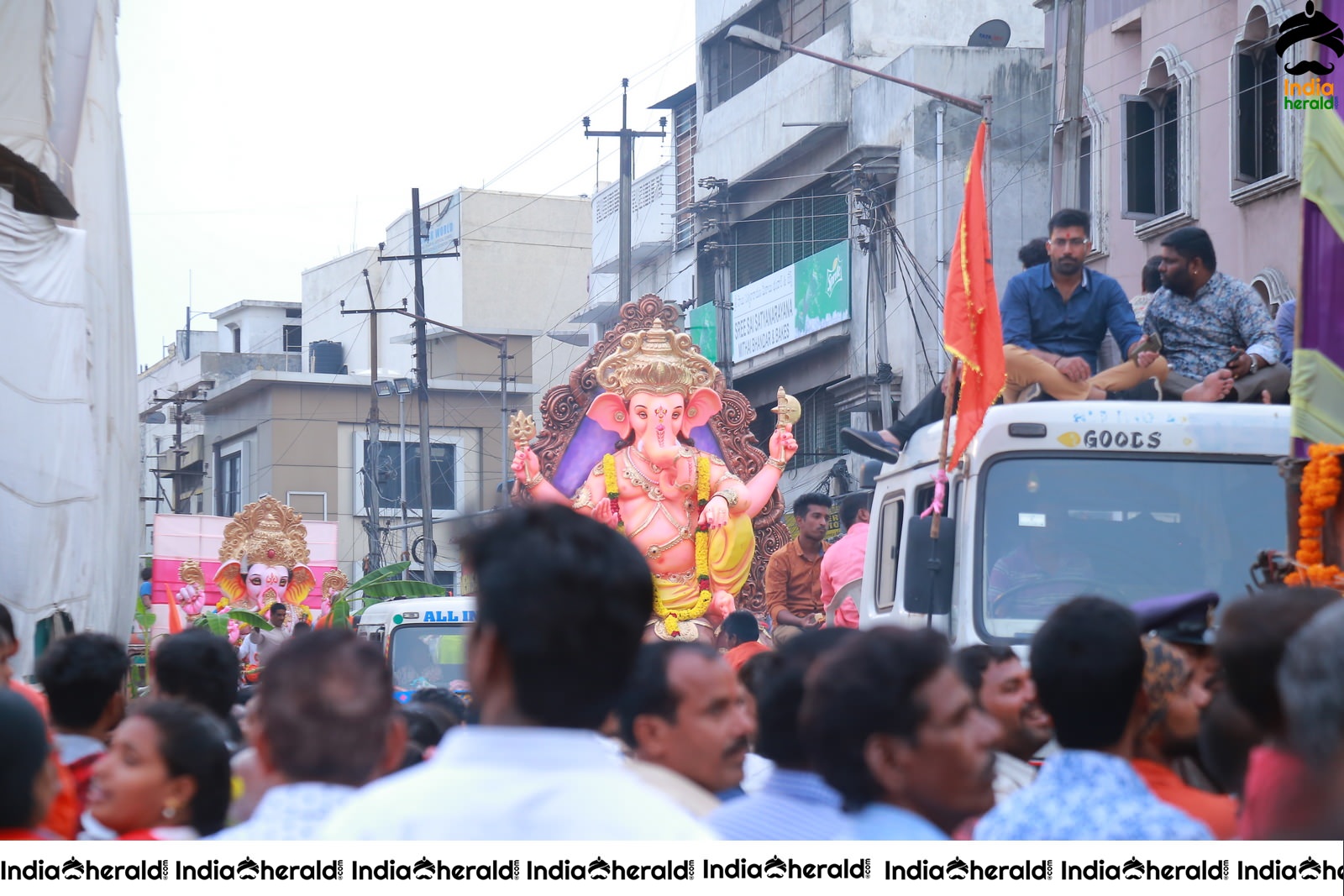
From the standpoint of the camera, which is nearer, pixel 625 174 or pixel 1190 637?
pixel 1190 637

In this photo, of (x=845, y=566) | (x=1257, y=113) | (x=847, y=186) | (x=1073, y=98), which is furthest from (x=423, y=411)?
(x=845, y=566)

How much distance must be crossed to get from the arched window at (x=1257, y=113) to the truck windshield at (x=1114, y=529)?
10.4 meters

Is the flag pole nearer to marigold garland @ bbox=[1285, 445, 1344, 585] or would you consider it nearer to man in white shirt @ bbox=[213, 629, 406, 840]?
marigold garland @ bbox=[1285, 445, 1344, 585]

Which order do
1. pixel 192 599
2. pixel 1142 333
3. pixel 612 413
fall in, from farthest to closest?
pixel 192 599
pixel 612 413
pixel 1142 333

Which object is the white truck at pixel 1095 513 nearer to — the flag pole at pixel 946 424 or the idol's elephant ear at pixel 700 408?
the flag pole at pixel 946 424

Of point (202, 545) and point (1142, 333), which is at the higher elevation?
point (1142, 333)

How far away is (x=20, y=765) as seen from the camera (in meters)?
3.12

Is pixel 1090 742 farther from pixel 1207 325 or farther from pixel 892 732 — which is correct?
pixel 1207 325

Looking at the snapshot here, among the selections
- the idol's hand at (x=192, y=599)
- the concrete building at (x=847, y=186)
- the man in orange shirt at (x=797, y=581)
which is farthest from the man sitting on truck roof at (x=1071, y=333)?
the idol's hand at (x=192, y=599)

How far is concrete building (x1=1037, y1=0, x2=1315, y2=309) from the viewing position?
16.4 metres

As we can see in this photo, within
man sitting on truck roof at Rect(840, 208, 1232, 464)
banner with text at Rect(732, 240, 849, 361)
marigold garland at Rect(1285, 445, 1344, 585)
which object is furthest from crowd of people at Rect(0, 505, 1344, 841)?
banner with text at Rect(732, 240, 849, 361)

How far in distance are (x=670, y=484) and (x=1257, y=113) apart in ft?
26.2

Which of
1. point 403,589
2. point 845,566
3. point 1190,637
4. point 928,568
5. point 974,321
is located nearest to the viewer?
point 1190,637

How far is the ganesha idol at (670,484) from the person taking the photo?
510 inches
